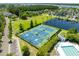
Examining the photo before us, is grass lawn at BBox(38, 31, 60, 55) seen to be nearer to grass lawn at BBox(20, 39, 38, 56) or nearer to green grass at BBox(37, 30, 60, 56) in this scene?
green grass at BBox(37, 30, 60, 56)

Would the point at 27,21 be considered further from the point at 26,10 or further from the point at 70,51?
the point at 70,51

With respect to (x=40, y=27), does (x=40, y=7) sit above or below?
above

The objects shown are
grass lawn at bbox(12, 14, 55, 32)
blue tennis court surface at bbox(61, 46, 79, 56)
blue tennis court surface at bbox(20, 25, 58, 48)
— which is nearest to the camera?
blue tennis court surface at bbox(61, 46, 79, 56)

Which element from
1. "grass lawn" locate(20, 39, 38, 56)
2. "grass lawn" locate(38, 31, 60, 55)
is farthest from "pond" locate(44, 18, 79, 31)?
"grass lawn" locate(20, 39, 38, 56)

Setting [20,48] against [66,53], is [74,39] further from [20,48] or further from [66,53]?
[20,48]

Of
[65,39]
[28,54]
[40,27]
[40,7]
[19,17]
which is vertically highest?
[40,7]

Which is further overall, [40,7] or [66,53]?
[40,7]

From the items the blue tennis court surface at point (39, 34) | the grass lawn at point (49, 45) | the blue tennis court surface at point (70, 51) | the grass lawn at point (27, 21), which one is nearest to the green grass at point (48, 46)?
the grass lawn at point (49, 45)

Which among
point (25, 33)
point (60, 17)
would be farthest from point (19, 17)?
point (60, 17)
